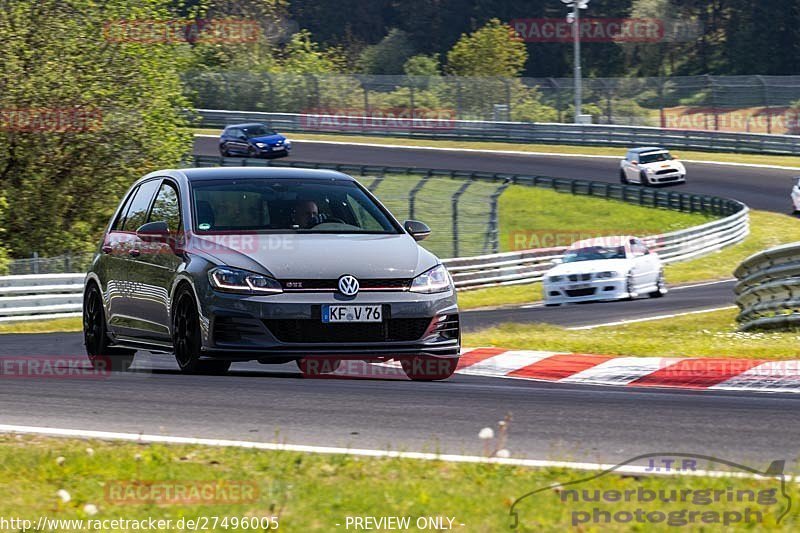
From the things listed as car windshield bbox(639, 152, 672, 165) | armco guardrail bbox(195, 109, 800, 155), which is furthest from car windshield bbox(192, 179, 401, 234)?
armco guardrail bbox(195, 109, 800, 155)

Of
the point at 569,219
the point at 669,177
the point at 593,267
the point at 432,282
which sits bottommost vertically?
the point at 569,219

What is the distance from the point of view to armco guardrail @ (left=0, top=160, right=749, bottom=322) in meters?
24.1

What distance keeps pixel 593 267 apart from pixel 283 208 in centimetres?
1595

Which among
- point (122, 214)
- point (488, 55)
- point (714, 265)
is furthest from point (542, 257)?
point (488, 55)

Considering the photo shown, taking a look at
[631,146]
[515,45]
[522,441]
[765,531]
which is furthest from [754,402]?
[515,45]

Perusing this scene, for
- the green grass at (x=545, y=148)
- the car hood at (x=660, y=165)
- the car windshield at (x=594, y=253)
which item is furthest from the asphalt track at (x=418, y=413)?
the green grass at (x=545, y=148)

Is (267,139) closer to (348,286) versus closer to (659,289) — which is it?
(659,289)

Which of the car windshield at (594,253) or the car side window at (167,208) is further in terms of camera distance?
the car windshield at (594,253)

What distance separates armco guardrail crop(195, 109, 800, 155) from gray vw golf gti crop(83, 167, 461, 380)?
43.1 metres

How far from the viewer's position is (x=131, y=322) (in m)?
10.3

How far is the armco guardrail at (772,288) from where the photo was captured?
14.8 metres

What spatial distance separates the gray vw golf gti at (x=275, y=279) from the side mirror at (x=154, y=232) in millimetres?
17

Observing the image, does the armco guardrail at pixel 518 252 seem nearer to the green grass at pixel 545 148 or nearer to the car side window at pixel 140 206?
the green grass at pixel 545 148

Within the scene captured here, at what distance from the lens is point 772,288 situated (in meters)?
15.3
